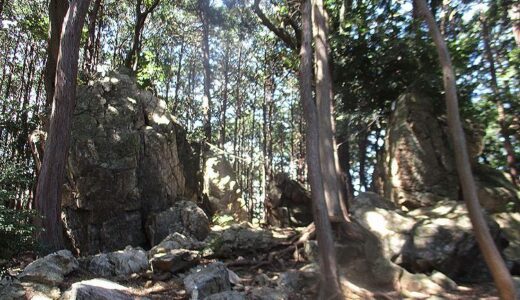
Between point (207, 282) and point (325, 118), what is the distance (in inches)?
203

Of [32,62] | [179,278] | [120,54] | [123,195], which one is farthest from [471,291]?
[32,62]

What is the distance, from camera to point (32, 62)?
20.0 meters

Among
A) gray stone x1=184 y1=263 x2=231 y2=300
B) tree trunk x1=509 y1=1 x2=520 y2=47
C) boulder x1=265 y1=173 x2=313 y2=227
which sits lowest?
gray stone x1=184 y1=263 x2=231 y2=300

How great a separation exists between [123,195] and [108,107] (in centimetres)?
308

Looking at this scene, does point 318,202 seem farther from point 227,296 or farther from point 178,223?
point 178,223

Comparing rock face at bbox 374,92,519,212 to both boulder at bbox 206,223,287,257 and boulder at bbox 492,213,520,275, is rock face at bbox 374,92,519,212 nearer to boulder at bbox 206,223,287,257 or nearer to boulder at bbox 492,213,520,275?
boulder at bbox 492,213,520,275

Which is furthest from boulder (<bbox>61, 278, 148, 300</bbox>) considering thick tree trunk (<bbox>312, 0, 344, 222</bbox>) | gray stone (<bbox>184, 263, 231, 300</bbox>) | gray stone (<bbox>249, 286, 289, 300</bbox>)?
thick tree trunk (<bbox>312, 0, 344, 222</bbox>)

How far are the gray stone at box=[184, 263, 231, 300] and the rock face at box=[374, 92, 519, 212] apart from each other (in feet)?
21.4

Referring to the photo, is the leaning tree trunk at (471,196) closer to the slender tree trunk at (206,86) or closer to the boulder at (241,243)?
the boulder at (241,243)

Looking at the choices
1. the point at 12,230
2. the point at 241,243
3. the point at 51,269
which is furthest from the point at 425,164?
the point at 12,230

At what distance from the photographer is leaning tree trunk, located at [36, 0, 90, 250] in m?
8.37

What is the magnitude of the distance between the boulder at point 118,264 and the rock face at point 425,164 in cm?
727

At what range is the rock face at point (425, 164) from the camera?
450 inches

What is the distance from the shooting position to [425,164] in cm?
1168
